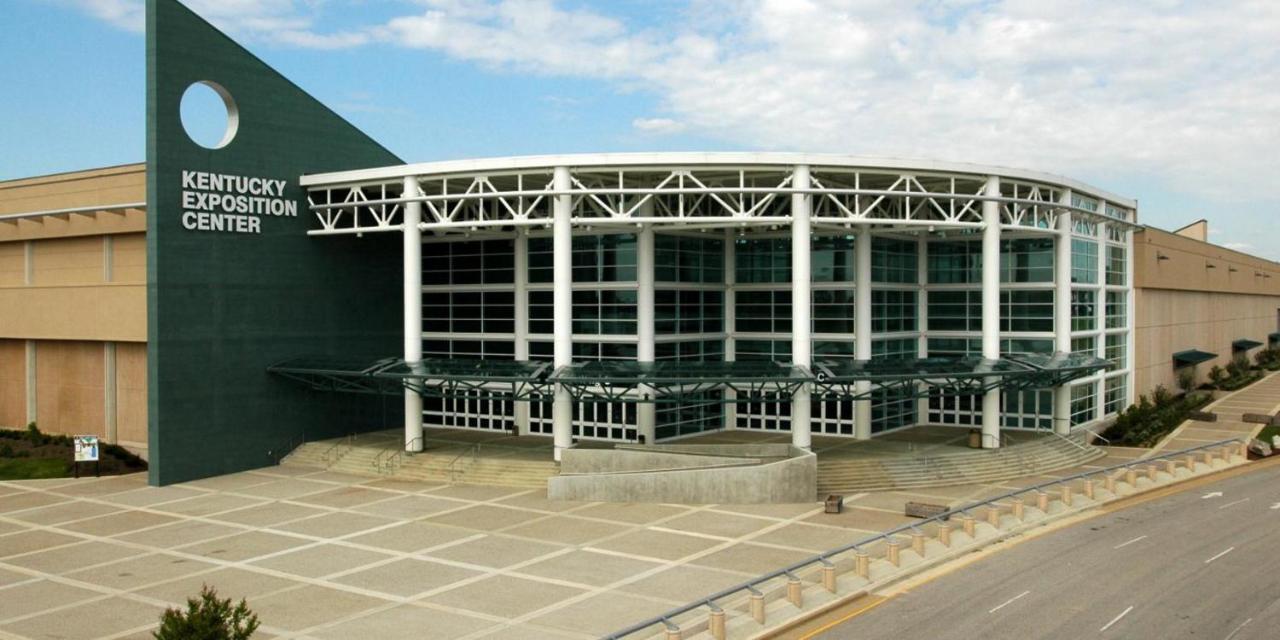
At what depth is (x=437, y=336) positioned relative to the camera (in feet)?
164

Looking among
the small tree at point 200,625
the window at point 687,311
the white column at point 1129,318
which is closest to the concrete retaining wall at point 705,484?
the window at point 687,311

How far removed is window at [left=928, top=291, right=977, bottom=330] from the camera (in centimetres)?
4878

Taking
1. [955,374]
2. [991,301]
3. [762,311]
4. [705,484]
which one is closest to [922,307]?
[991,301]

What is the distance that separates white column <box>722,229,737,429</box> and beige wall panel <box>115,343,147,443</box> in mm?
26128

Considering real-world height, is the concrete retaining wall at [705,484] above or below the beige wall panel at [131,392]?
below

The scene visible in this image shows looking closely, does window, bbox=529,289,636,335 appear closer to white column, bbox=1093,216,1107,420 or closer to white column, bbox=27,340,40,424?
white column, bbox=1093,216,1107,420

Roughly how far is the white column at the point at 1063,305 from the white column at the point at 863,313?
8.62 m

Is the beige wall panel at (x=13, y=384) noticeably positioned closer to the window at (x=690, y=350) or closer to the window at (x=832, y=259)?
the window at (x=690, y=350)

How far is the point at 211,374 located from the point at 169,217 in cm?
644

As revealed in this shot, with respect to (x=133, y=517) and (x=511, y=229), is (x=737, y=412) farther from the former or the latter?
(x=133, y=517)

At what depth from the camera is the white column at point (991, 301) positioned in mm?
41125

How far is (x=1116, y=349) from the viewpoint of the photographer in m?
53.4

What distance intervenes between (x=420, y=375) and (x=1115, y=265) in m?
36.9

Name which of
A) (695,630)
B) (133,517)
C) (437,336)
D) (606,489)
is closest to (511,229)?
(437,336)
